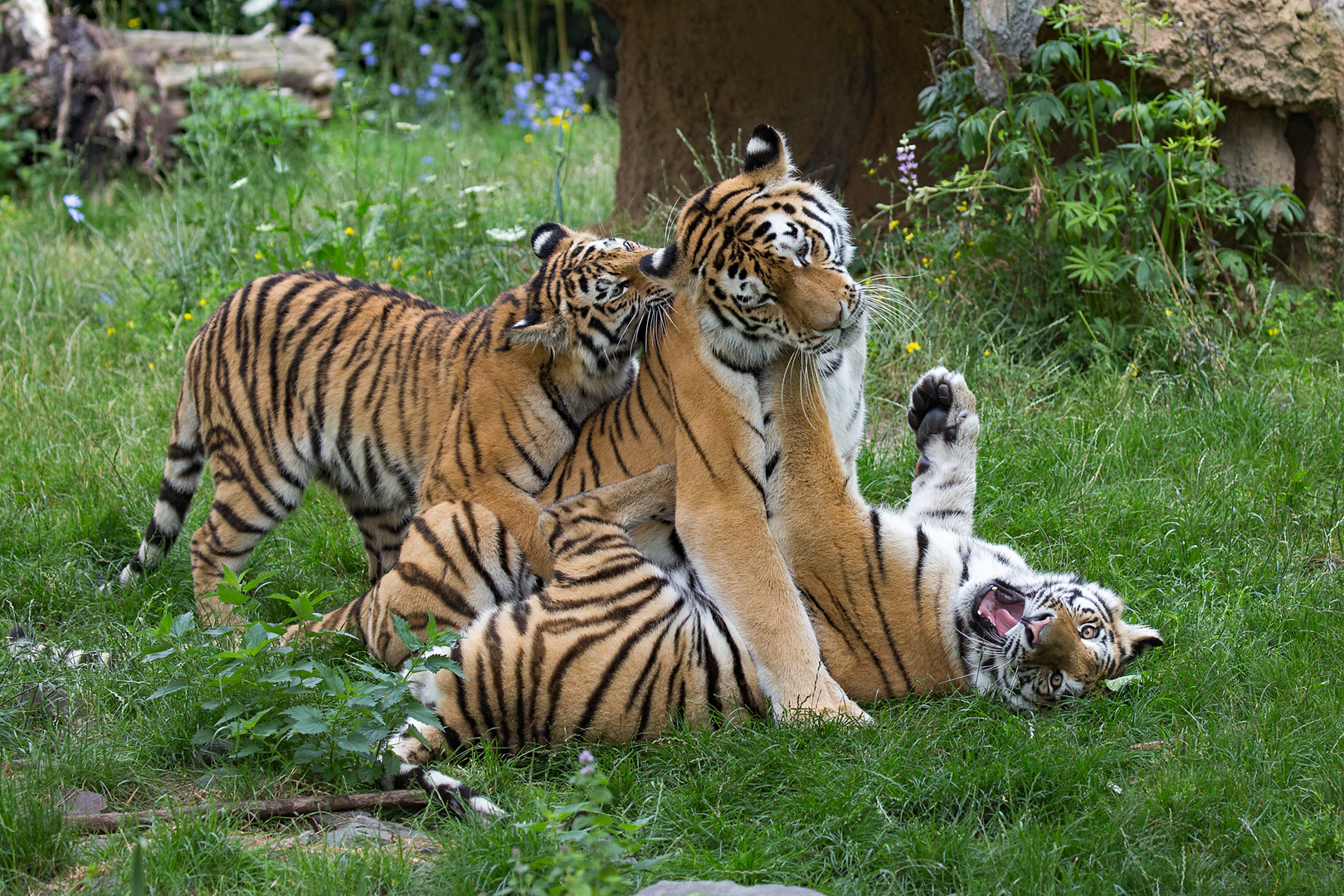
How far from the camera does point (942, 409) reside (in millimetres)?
4102

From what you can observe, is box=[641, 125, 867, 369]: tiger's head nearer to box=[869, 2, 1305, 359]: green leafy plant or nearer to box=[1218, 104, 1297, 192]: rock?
box=[869, 2, 1305, 359]: green leafy plant

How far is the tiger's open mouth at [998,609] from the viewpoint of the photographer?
338cm

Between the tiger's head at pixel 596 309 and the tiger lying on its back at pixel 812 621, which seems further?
the tiger's head at pixel 596 309

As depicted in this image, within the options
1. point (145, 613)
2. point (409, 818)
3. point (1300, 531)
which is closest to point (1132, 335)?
point (1300, 531)

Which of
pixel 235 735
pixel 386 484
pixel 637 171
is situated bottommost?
pixel 235 735

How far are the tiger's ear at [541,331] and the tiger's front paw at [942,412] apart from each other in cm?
128

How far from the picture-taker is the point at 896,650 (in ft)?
11.1

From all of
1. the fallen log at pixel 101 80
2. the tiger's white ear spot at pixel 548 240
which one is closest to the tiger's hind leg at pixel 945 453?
the tiger's white ear spot at pixel 548 240

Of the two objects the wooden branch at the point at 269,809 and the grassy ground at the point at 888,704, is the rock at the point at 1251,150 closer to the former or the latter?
the grassy ground at the point at 888,704

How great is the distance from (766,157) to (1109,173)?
7.24 ft

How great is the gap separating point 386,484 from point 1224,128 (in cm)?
424

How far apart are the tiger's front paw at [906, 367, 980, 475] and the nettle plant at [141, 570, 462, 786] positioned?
6.08ft

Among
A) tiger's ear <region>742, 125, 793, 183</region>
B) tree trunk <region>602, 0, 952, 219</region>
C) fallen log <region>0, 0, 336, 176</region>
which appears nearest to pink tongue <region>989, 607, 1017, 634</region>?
tiger's ear <region>742, 125, 793, 183</region>

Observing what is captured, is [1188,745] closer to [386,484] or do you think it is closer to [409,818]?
[409,818]
